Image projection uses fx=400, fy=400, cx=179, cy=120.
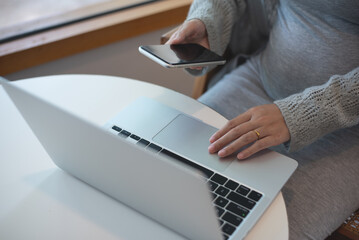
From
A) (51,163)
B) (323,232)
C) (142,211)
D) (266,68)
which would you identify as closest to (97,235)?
(142,211)

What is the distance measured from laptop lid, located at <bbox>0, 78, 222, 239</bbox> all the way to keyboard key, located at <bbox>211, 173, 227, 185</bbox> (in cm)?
12

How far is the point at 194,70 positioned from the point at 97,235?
54cm

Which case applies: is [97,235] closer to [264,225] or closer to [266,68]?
[264,225]

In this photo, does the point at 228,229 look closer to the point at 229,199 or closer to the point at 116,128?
the point at 229,199

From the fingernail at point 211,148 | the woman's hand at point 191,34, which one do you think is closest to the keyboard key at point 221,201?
the fingernail at point 211,148

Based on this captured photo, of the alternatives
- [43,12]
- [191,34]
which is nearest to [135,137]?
[191,34]

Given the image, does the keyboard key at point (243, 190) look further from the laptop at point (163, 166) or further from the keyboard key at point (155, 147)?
the keyboard key at point (155, 147)

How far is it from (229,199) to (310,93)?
32 centimetres

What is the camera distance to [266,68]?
108 cm

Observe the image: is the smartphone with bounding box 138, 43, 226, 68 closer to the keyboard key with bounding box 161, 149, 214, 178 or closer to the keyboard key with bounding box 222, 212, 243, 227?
the keyboard key with bounding box 161, 149, 214, 178

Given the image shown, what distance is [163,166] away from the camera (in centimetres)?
47

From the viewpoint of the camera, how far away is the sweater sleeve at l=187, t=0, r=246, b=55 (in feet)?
3.26

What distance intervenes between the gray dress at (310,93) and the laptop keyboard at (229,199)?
183mm

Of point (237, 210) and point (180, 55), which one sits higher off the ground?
point (180, 55)
